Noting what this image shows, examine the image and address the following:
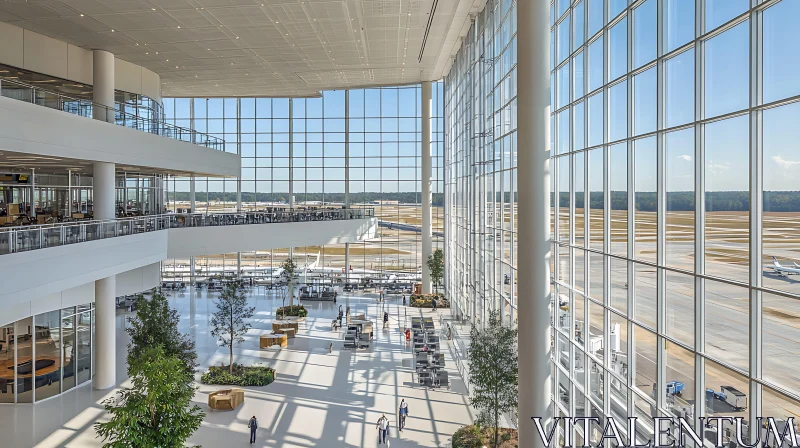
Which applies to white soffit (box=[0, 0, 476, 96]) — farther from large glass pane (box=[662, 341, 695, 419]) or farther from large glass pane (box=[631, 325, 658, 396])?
large glass pane (box=[662, 341, 695, 419])

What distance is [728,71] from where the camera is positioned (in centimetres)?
719

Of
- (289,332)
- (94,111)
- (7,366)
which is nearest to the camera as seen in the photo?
(7,366)

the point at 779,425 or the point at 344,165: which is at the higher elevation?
the point at 344,165

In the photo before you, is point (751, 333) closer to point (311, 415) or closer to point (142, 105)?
point (311, 415)

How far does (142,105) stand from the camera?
2509 cm

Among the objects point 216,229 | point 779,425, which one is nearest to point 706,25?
point 779,425

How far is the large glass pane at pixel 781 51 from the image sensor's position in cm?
611

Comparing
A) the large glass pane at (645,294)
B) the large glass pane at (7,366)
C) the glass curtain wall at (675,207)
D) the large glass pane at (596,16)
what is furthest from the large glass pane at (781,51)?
the large glass pane at (7,366)

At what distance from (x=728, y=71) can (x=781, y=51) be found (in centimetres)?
89

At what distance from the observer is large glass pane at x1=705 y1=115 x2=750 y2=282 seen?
22.6 ft

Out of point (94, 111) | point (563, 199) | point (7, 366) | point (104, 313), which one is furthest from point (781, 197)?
point (7, 366)

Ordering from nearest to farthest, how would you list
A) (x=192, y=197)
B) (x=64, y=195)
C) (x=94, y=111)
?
1. (x=94, y=111)
2. (x=64, y=195)
3. (x=192, y=197)

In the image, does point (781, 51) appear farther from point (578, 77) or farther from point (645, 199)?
point (578, 77)

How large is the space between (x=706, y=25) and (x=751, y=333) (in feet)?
13.2
